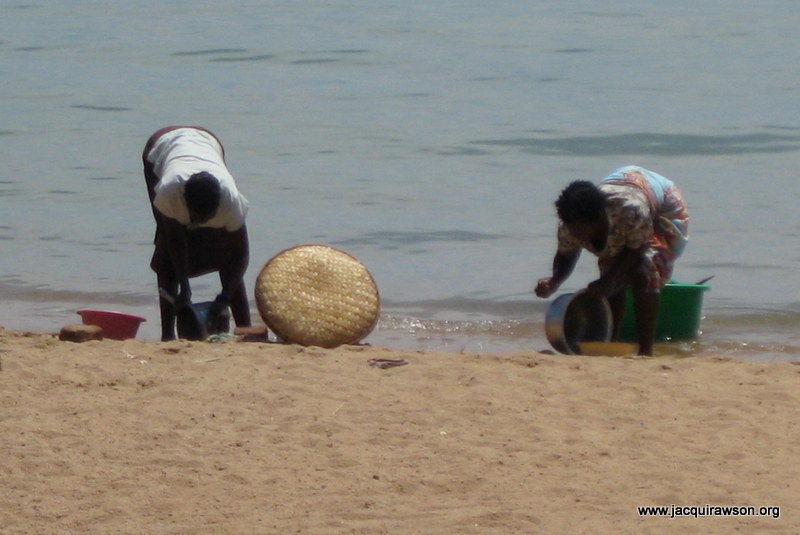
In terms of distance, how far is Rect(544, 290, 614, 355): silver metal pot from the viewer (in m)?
6.20

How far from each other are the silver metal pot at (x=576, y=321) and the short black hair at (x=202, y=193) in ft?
5.34

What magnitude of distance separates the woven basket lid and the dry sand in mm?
450

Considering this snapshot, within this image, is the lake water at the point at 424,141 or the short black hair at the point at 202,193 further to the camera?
the lake water at the point at 424,141

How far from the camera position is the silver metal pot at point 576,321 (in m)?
6.20

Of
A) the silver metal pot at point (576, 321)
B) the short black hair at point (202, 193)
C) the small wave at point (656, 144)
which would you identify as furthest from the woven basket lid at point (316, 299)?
the small wave at point (656, 144)

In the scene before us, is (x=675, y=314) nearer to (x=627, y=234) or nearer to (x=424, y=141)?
(x=627, y=234)

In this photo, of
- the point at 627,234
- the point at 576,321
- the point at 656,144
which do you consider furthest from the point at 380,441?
the point at 656,144

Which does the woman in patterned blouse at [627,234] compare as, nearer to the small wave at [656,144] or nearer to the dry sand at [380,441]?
the dry sand at [380,441]

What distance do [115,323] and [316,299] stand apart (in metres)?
1.13

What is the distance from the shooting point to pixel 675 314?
275 inches

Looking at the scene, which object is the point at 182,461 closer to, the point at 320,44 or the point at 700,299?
the point at 700,299

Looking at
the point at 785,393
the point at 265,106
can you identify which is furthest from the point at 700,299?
the point at 265,106

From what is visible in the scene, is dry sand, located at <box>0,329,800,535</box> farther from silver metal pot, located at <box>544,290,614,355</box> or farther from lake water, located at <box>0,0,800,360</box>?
lake water, located at <box>0,0,800,360</box>

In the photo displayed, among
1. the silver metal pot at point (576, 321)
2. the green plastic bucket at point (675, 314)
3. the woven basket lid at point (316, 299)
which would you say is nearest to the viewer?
the silver metal pot at point (576, 321)
